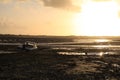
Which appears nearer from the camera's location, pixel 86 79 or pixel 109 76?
pixel 86 79

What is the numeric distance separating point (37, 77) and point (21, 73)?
156 inches

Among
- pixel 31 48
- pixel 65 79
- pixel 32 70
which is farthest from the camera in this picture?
pixel 31 48

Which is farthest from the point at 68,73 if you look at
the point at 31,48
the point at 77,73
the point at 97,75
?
the point at 31,48

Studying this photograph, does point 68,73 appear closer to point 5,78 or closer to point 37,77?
point 37,77

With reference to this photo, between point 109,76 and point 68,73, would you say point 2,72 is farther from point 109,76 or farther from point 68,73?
point 109,76

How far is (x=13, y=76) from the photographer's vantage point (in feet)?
124

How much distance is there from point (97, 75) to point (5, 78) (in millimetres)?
11499

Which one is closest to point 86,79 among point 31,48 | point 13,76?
point 13,76

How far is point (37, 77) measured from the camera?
37156 mm

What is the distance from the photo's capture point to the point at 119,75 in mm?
39594

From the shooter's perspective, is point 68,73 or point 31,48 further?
point 31,48

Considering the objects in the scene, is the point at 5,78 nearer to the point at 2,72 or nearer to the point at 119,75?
the point at 2,72

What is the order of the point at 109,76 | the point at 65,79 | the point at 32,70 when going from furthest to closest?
the point at 32,70 → the point at 109,76 → the point at 65,79

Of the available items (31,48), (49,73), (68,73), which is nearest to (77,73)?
(68,73)
